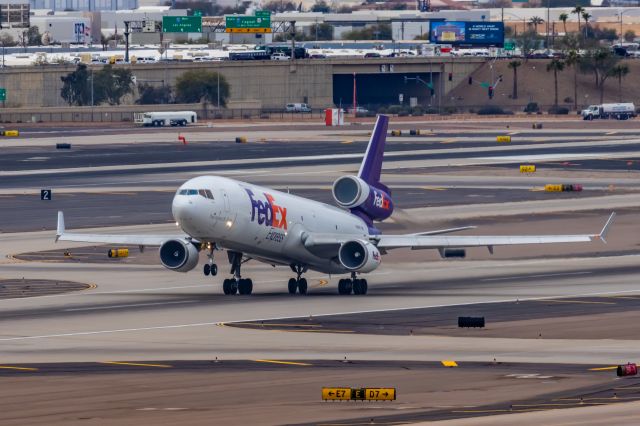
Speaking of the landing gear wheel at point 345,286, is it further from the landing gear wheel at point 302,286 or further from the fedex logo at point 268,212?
the fedex logo at point 268,212

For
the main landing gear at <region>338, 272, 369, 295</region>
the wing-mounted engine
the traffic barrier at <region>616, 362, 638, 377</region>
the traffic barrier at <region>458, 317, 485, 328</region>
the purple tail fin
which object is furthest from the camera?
the purple tail fin

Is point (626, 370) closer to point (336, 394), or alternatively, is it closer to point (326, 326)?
point (336, 394)

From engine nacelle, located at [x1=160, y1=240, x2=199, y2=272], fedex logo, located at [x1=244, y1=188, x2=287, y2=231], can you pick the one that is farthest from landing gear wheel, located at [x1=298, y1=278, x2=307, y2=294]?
engine nacelle, located at [x1=160, y1=240, x2=199, y2=272]

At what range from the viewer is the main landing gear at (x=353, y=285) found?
206ft

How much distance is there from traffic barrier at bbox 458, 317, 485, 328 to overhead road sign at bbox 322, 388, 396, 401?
47.7 feet

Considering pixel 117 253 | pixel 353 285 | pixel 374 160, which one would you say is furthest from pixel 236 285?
pixel 117 253

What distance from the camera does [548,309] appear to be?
5688cm

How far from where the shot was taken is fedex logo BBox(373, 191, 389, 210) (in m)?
66.9

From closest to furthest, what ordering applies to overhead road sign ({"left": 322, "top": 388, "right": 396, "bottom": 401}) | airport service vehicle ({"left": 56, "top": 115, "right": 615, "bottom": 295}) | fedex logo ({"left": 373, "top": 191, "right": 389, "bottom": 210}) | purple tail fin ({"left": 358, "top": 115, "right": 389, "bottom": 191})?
1. overhead road sign ({"left": 322, "top": 388, "right": 396, "bottom": 401})
2. airport service vehicle ({"left": 56, "top": 115, "right": 615, "bottom": 295})
3. fedex logo ({"left": 373, "top": 191, "right": 389, "bottom": 210})
4. purple tail fin ({"left": 358, "top": 115, "right": 389, "bottom": 191})

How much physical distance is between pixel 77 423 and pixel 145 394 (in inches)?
160

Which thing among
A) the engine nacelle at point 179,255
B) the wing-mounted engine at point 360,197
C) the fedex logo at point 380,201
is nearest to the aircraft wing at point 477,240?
the wing-mounted engine at point 360,197

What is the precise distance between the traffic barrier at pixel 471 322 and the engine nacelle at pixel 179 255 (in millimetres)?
13204

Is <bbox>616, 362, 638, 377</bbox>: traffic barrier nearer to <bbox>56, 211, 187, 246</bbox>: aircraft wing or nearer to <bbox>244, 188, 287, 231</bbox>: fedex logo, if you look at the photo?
<bbox>244, 188, 287, 231</bbox>: fedex logo

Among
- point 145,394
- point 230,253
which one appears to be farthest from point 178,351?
point 230,253
